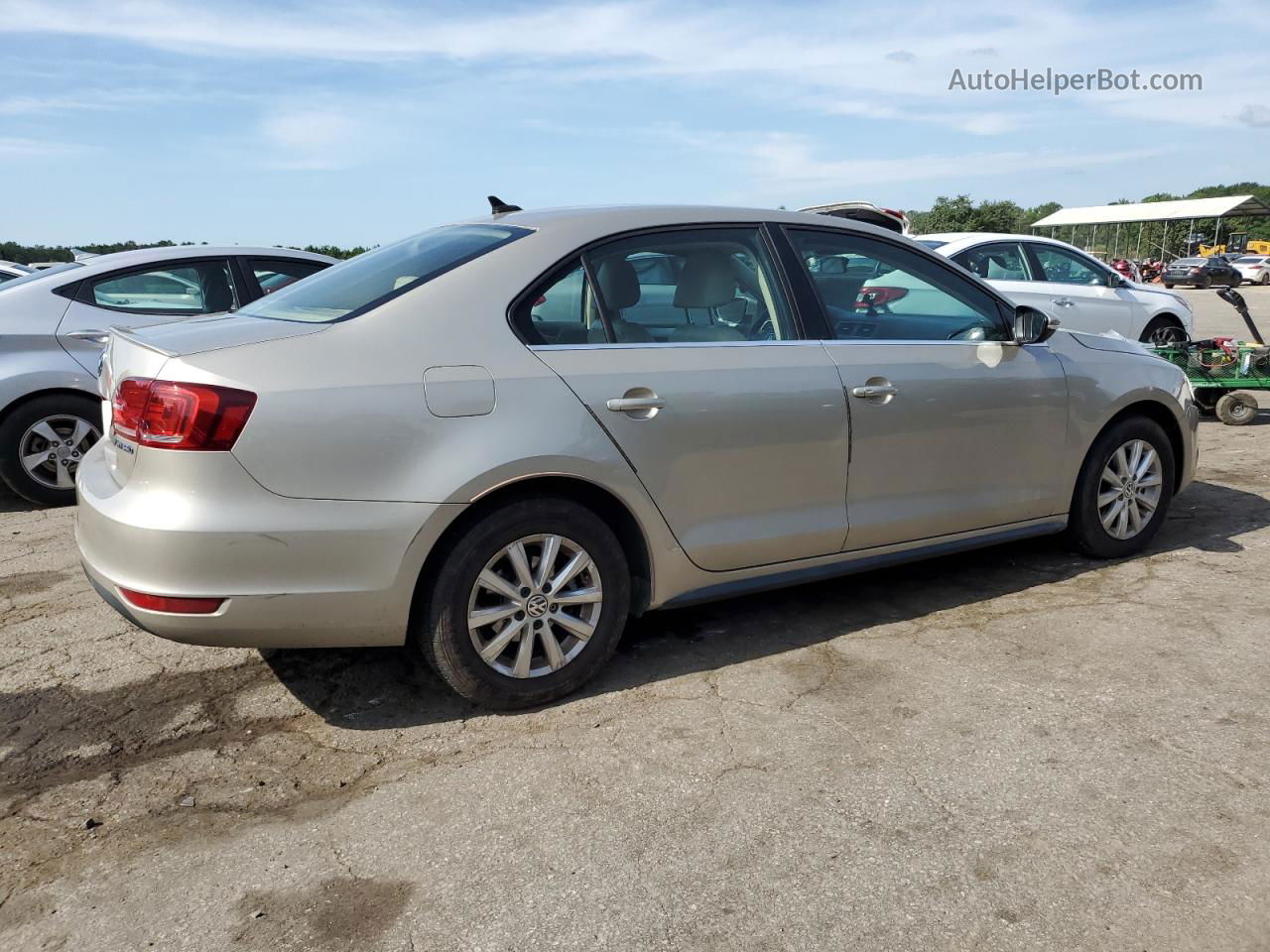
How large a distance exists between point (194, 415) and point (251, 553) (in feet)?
1.41

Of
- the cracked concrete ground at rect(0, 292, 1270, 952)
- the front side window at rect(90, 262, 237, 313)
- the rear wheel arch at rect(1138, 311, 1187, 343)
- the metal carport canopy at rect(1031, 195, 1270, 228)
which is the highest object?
the metal carport canopy at rect(1031, 195, 1270, 228)

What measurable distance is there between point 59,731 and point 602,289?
2319mm

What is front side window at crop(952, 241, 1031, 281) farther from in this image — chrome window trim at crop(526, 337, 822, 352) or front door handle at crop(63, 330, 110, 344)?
front door handle at crop(63, 330, 110, 344)

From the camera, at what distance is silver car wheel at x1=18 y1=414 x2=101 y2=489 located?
6500 mm

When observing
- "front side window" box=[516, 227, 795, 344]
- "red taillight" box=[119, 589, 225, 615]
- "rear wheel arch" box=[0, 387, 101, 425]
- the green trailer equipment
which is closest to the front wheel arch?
"front side window" box=[516, 227, 795, 344]

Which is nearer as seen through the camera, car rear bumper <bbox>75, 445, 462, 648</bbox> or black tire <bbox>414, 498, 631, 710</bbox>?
car rear bumper <bbox>75, 445, 462, 648</bbox>

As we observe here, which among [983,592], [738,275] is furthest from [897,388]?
[983,592]

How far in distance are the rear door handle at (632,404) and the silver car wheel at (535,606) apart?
18.4 inches

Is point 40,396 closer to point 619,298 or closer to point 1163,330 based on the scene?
point 619,298

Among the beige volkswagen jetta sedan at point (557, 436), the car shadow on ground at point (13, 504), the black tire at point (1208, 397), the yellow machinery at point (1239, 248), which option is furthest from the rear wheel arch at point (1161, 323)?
the yellow machinery at point (1239, 248)

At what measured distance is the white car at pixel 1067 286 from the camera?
9.97 m

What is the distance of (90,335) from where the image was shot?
255 inches

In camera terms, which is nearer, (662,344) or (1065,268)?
(662,344)

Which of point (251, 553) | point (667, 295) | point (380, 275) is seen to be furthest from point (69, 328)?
point (667, 295)
